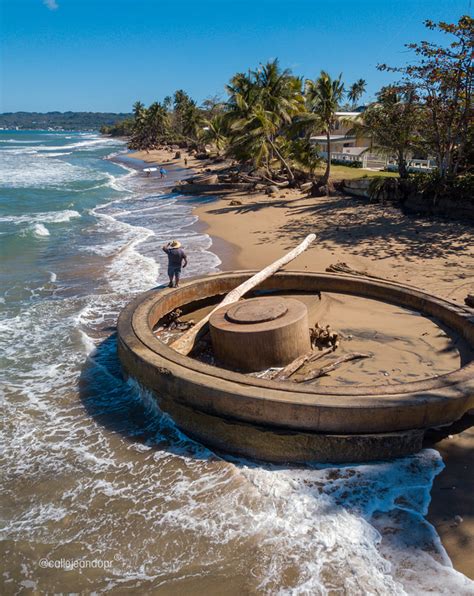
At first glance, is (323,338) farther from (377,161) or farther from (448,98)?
(377,161)

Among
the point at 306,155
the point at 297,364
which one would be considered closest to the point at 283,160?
the point at 306,155

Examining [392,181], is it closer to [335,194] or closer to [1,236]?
[335,194]

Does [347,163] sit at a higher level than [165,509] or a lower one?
higher

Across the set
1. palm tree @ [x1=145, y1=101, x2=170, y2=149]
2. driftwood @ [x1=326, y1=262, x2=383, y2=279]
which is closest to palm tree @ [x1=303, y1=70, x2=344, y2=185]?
driftwood @ [x1=326, y1=262, x2=383, y2=279]

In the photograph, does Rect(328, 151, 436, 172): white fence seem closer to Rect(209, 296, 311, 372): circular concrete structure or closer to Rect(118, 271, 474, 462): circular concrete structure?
Rect(209, 296, 311, 372): circular concrete structure

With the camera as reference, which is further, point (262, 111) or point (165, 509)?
point (262, 111)

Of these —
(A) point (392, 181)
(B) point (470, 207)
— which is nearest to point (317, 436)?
(B) point (470, 207)

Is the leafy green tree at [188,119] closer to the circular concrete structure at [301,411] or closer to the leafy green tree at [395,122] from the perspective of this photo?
the leafy green tree at [395,122]
